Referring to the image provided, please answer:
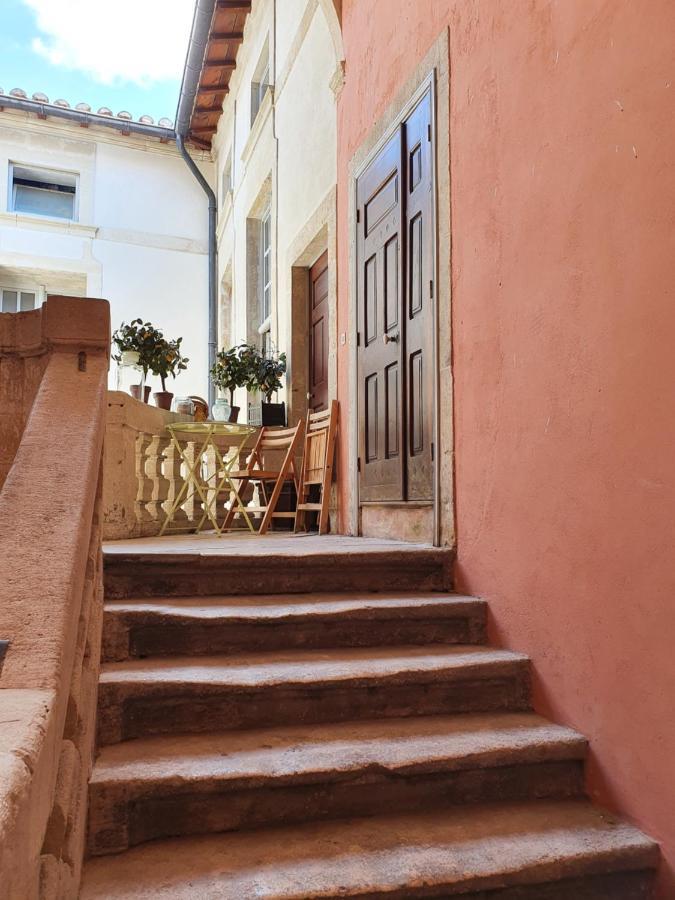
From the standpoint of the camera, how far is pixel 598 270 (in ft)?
7.68

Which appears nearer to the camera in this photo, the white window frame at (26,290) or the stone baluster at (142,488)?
the stone baluster at (142,488)

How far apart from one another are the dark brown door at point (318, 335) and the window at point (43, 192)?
6222mm

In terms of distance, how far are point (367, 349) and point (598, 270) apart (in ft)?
7.98

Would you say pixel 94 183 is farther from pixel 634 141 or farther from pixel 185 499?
pixel 634 141

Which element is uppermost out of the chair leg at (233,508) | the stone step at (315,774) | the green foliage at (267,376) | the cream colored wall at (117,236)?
the cream colored wall at (117,236)

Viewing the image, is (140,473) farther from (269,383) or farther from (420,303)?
(420,303)

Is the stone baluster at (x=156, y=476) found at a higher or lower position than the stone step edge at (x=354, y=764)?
higher

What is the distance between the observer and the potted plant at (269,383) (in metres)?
6.71

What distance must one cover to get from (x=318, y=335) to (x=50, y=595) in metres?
5.53

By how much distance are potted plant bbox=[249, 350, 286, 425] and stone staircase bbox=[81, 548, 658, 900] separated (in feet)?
12.5

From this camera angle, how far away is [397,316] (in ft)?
13.9

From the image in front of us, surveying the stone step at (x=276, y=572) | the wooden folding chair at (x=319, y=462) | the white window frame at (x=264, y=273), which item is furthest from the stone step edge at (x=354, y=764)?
the white window frame at (x=264, y=273)

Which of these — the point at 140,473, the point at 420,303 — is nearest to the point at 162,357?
the point at 140,473

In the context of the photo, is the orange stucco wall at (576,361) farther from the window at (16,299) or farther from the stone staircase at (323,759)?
the window at (16,299)
